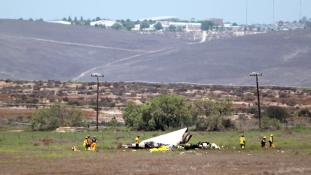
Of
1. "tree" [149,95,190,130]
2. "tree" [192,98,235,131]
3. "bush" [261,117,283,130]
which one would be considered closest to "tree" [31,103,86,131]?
"tree" [149,95,190,130]

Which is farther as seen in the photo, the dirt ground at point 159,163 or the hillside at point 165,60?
the hillside at point 165,60

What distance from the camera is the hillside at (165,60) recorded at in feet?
454

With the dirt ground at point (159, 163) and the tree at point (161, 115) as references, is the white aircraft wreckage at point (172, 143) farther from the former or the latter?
the tree at point (161, 115)

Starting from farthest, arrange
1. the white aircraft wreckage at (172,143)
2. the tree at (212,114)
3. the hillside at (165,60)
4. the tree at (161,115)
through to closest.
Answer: the hillside at (165,60) → the tree at (161,115) → the tree at (212,114) → the white aircraft wreckage at (172,143)

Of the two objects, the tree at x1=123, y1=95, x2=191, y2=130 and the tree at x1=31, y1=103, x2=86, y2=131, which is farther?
the tree at x1=123, y1=95, x2=191, y2=130

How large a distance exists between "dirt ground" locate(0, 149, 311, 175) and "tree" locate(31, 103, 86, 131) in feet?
67.2

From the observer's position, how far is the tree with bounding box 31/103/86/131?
61.9m

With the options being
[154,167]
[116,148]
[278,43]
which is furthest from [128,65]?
[154,167]

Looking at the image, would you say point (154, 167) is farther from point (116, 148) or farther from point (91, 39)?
point (91, 39)

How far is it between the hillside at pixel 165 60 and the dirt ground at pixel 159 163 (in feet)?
282

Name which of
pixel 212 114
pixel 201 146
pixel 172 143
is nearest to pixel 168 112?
pixel 212 114

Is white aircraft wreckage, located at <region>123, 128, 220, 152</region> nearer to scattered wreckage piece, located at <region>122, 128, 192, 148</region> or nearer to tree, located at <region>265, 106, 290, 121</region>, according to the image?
scattered wreckage piece, located at <region>122, 128, 192, 148</region>

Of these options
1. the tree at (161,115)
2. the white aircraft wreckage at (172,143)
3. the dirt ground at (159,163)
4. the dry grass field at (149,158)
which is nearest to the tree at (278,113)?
the tree at (161,115)

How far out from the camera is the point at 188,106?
223 ft
